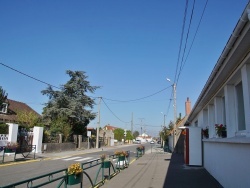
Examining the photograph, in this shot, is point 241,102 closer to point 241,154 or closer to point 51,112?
point 241,154

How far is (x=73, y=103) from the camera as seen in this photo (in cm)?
4450

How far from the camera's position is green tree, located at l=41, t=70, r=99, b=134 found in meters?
44.1

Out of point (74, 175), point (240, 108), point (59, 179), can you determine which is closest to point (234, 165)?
point (240, 108)

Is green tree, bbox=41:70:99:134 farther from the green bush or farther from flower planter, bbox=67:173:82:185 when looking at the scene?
flower planter, bbox=67:173:82:185

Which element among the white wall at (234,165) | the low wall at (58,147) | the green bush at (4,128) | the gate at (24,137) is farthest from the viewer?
the low wall at (58,147)

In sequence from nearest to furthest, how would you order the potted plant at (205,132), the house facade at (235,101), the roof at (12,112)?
the house facade at (235,101) < the potted plant at (205,132) < the roof at (12,112)

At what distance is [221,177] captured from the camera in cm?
998

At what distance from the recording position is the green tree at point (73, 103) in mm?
44106

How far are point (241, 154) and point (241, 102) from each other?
6.65ft

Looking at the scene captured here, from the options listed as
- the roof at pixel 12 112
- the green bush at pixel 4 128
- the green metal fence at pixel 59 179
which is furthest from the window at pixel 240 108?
the roof at pixel 12 112

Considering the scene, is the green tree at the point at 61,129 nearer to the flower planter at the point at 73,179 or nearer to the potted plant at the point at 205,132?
the potted plant at the point at 205,132

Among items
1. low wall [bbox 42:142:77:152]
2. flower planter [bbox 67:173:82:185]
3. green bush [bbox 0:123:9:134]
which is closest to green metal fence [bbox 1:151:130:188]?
flower planter [bbox 67:173:82:185]

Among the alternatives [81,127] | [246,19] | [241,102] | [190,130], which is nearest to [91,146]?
[81,127]

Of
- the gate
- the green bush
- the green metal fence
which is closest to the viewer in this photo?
the green metal fence
